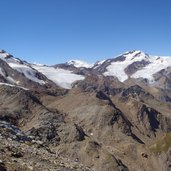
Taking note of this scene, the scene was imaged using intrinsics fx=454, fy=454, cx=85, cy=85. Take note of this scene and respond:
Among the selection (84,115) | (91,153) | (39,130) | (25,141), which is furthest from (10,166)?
(84,115)

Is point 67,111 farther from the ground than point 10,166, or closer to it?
farther from the ground

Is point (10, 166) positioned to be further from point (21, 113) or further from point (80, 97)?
point (80, 97)

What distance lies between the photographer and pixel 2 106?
14925cm

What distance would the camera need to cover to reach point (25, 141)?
3456 centimetres

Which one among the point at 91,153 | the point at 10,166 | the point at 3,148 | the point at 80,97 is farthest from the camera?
the point at 80,97

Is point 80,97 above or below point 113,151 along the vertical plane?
above

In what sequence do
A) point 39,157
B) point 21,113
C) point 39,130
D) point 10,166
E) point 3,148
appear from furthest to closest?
point 21,113, point 39,130, point 39,157, point 3,148, point 10,166

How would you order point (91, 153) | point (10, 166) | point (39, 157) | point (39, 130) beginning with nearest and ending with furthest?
point (10, 166), point (39, 157), point (91, 153), point (39, 130)

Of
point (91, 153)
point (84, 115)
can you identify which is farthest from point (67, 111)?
point (91, 153)

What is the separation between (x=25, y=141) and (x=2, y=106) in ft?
384

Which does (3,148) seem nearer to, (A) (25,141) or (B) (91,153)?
(A) (25,141)

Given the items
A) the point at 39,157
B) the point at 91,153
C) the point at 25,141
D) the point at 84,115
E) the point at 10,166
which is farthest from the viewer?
the point at 84,115

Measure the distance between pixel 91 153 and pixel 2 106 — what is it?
4814 centimetres

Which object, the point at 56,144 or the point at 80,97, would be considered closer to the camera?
the point at 56,144
